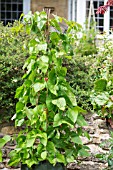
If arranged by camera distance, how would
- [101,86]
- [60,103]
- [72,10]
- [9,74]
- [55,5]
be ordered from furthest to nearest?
[55,5], [72,10], [9,74], [101,86], [60,103]

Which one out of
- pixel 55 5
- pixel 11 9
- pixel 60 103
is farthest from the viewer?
pixel 11 9

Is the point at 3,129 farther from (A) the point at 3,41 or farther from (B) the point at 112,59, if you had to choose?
(B) the point at 112,59

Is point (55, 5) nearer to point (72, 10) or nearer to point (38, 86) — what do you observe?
point (72, 10)

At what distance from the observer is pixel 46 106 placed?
14.2 ft

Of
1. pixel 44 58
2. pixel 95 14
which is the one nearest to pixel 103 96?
pixel 44 58

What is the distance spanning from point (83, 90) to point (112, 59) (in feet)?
2.94

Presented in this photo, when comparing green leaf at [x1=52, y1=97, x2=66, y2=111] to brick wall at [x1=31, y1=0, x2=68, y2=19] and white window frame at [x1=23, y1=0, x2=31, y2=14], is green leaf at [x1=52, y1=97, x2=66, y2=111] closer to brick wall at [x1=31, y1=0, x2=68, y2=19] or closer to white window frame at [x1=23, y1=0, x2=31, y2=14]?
brick wall at [x1=31, y1=0, x2=68, y2=19]

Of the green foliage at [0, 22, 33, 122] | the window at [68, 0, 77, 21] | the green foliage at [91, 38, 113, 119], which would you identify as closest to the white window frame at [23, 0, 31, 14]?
the window at [68, 0, 77, 21]

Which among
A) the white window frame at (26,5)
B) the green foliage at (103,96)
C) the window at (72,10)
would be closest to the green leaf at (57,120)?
the green foliage at (103,96)

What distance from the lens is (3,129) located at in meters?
5.56

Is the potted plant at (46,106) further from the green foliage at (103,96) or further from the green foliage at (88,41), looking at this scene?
the green foliage at (88,41)

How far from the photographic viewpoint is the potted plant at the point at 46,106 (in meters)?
4.25

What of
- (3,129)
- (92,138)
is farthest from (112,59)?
(3,129)

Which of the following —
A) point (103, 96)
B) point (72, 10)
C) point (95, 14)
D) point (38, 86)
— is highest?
point (72, 10)
